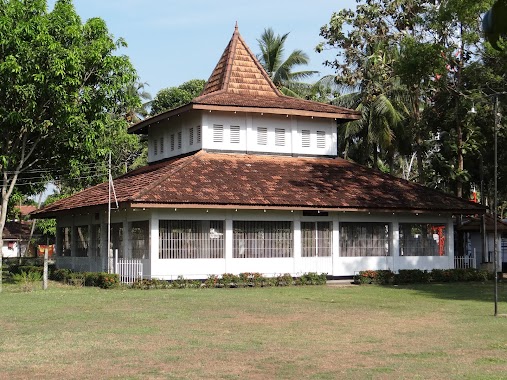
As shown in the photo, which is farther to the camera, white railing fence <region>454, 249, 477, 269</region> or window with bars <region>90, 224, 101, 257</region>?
white railing fence <region>454, 249, 477, 269</region>

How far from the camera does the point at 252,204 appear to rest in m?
27.6

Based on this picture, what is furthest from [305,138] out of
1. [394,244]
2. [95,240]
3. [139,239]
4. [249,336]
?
[249,336]

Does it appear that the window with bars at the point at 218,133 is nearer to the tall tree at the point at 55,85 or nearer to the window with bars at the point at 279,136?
the window with bars at the point at 279,136

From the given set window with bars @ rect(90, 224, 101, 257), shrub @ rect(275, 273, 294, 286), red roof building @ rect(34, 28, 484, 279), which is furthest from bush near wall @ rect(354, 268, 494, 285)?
window with bars @ rect(90, 224, 101, 257)

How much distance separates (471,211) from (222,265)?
→ 11.3 m

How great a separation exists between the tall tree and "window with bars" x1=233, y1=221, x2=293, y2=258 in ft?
24.2

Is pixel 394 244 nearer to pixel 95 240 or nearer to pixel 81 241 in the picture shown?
pixel 95 240

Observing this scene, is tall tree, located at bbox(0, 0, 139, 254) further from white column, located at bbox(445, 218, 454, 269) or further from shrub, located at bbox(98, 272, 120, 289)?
white column, located at bbox(445, 218, 454, 269)

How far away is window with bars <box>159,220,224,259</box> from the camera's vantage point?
90.5 feet

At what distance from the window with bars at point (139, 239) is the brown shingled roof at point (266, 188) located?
4.36 feet

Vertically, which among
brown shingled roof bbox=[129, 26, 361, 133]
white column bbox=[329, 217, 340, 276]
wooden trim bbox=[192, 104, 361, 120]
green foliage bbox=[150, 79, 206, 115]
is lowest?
white column bbox=[329, 217, 340, 276]

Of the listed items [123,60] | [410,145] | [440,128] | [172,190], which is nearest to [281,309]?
[172,190]

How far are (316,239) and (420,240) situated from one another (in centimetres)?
508

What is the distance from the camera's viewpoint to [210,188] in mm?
28125
